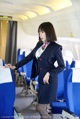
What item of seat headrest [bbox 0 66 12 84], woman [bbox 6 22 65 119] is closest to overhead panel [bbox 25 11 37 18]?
woman [bbox 6 22 65 119]

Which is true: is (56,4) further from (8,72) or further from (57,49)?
(8,72)

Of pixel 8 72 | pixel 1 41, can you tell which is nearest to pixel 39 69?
pixel 8 72

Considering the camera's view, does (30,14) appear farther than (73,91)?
Yes

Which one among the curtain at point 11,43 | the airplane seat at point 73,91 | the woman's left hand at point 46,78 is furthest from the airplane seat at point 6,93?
the curtain at point 11,43

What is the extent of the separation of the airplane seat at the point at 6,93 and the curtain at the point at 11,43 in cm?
442

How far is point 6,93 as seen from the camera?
1958 mm

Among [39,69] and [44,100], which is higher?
[39,69]

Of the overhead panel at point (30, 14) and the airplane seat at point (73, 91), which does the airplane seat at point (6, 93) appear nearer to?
the airplane seat at point (73, 91)

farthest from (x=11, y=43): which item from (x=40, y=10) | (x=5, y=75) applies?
(x=5, y=75)

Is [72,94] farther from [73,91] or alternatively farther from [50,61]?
[50,61]

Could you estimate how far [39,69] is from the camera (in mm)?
2318

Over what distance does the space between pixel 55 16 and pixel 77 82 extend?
1824 millimetres

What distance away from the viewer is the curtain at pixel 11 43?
6.32 meters

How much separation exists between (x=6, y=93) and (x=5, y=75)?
170 millimetres
